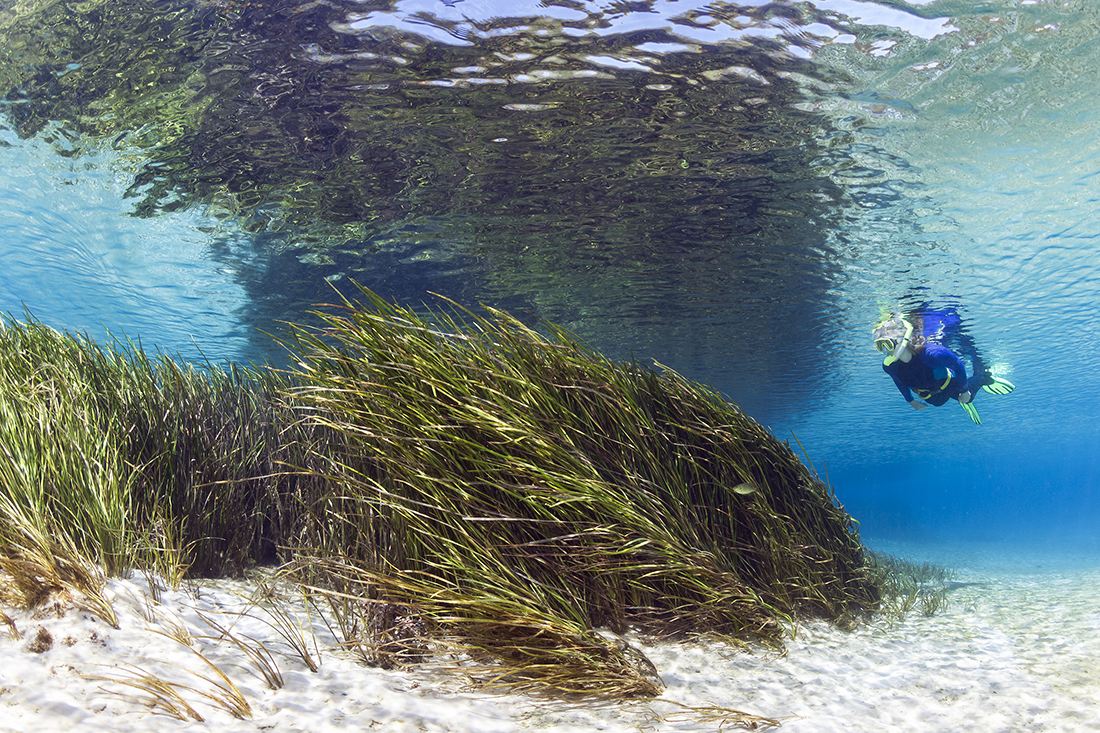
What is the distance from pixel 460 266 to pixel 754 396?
2271 centimetres

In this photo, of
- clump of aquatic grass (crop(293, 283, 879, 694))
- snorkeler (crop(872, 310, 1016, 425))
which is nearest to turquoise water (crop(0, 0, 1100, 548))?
clump of aquatic grass (crop(293, 283, 879, 694))

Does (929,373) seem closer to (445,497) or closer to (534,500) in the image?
(534,500)

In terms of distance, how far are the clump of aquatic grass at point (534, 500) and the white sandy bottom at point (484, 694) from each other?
11.1 inches

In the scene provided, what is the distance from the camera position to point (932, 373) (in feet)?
33.1

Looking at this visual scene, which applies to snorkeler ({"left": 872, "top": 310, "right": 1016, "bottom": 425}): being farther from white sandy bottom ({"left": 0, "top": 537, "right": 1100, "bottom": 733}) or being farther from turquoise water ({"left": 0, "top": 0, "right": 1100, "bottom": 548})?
white sandy bottom ({"left": 0, "top": 537, "right": 1100, "bottom": 733})

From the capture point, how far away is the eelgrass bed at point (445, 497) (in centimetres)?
314

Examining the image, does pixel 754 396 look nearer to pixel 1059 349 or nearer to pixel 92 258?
pixel 1059 349

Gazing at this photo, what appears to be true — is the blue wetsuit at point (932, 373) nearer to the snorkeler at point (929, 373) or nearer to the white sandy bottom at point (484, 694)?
the snorkeler at point (929, 373)

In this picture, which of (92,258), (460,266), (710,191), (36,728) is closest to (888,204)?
(710,191)

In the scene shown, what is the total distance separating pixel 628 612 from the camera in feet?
13.2

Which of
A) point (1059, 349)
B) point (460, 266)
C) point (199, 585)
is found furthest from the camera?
point (1059, 349)

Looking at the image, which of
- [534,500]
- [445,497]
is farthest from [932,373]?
[445,497]

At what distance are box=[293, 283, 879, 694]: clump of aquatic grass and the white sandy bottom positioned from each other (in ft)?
0.93

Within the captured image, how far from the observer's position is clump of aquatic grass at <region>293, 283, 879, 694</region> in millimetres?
3209
